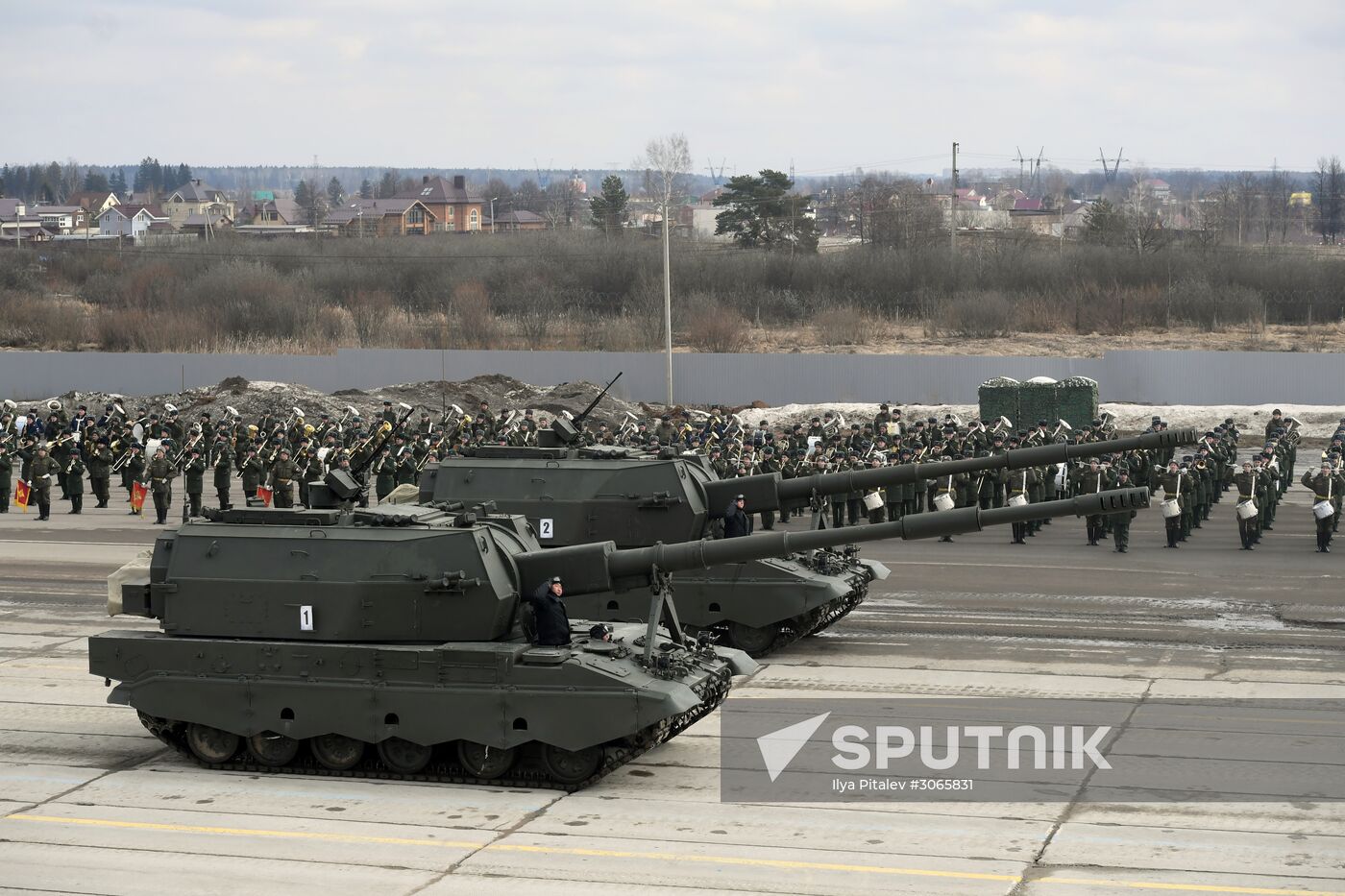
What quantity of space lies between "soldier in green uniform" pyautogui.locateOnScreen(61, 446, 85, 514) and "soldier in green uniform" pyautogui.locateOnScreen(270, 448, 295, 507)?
4.41m

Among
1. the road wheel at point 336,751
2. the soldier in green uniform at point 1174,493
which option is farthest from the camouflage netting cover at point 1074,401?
the road wheel at point 336,751

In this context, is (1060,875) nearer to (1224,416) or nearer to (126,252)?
(1224,416)

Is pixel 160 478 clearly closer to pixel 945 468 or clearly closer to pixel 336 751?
pixel 336 751

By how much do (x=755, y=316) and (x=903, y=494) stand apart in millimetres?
40478

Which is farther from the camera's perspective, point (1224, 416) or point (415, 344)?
point (415, 344)

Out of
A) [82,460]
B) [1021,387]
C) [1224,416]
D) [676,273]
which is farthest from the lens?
[676,273]

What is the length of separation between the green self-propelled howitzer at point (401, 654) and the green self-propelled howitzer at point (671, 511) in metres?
3.79

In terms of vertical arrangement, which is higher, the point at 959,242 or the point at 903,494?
the point at 959,242

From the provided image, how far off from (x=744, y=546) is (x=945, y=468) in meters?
3.72

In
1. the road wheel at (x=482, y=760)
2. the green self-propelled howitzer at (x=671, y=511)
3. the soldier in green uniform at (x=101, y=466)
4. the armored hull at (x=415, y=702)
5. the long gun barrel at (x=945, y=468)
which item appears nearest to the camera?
the armored hull at (x=415, y=702)

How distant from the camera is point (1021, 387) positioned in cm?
3950

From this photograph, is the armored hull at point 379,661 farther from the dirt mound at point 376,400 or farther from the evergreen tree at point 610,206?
the evergreen tree at point 610,206

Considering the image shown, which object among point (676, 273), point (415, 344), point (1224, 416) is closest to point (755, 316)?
point (676, 273)

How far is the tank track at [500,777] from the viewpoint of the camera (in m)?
13.5
